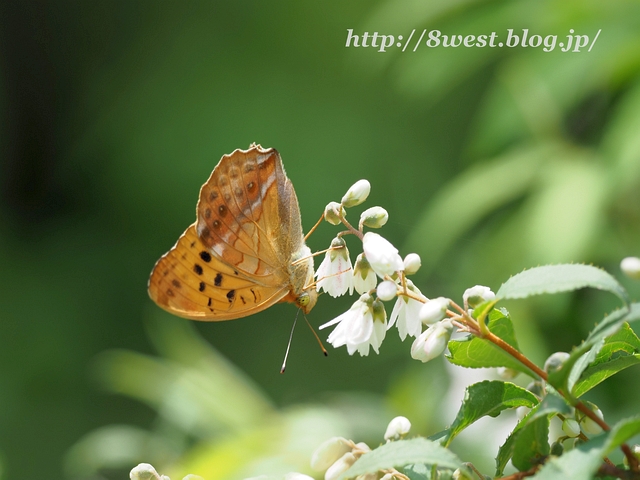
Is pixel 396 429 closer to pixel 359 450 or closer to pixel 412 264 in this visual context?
pixel 359 450

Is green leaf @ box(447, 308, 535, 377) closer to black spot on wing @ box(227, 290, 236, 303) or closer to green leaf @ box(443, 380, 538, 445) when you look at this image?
green leaf @ box(443, 380, 538, 445)

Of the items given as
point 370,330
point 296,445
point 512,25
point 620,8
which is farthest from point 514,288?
point 512,25

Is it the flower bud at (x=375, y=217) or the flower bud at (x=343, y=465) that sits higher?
the flower bud at (x=375, y=217)

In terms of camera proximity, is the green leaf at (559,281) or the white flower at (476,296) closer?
the green leaf at (559,281)

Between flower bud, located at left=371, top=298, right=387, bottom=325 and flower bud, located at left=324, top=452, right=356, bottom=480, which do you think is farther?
flower bud, located at left=371, top=298, right=387, bottom=325

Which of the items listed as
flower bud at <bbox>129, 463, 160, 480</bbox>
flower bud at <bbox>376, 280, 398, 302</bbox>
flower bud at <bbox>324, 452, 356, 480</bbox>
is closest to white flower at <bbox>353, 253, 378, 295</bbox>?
flower bud at <bbox>376, 280, 398, 302</bbox>

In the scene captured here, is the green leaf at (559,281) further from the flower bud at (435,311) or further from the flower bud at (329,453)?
the flower bud at (329,453)

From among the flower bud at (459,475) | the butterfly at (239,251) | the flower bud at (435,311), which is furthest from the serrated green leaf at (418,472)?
the butterfly at (239,251)

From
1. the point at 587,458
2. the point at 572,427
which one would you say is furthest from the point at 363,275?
the point at 587,458
